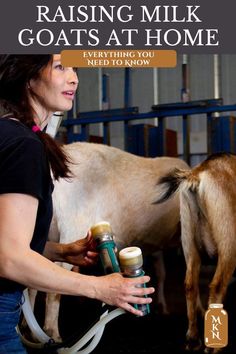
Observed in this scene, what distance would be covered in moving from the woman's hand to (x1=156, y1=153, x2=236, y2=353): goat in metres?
1.16

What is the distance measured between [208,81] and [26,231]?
335 cm

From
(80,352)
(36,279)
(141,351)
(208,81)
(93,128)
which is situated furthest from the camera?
(93,128)

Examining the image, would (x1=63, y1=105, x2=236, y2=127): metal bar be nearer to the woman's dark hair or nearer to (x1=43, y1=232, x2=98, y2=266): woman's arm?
(x1=43, y1=232, x2=98, y2=266): woman's arm

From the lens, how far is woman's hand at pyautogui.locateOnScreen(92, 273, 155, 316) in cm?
90

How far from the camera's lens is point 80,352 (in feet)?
4.74

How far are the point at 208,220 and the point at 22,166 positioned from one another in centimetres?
138

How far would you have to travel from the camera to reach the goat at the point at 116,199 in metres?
2.55

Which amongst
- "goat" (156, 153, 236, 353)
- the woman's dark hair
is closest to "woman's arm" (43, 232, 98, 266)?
the woman's dark hair

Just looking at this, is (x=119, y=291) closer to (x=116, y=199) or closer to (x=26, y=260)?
(x=26, y=260)

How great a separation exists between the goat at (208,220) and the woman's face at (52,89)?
1131 millimetres

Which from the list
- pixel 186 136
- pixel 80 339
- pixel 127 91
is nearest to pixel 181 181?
pixel 186 136

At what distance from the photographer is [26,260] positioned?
85cm

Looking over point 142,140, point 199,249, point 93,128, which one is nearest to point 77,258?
point 199,249

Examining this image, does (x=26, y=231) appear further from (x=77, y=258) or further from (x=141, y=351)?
(x=141, y=351)
